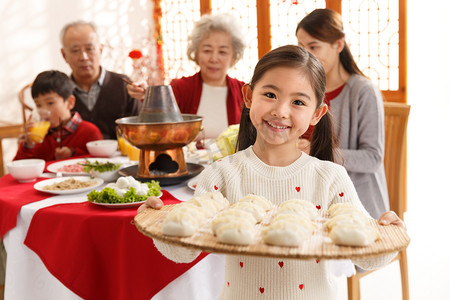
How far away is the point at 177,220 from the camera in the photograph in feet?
3.55

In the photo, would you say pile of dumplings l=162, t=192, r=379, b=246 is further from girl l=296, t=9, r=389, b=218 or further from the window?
the window

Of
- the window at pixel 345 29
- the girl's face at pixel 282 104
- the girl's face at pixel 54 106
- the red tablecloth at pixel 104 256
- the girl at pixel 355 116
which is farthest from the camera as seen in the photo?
the window at pixel 345 29

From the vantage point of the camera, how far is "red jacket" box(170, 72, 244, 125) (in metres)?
3.47

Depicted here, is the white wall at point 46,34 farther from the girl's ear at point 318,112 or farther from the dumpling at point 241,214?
the dumpling at point 241,214

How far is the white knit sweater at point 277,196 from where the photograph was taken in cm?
131

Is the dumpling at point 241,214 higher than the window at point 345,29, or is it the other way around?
the window at point 345,29

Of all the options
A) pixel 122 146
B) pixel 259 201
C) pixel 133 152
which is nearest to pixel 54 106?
pixel 122 146

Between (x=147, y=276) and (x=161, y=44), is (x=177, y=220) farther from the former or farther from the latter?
(x=161, y=44)

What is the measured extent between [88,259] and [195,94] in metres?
1.91

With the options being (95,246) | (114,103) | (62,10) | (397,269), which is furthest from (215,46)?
(62,10)

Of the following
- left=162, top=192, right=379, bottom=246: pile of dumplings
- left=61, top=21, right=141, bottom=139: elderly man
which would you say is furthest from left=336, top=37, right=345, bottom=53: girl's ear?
left=61, top=21, right=141, bottom=139: elderly man

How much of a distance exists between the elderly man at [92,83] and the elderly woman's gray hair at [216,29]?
85 centimetres

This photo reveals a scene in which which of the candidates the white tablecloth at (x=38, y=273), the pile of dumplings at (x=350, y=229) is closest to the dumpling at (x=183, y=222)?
the pile of dumplings at (x=350, y=229)

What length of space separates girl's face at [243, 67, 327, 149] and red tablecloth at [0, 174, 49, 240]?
44.5 inches
